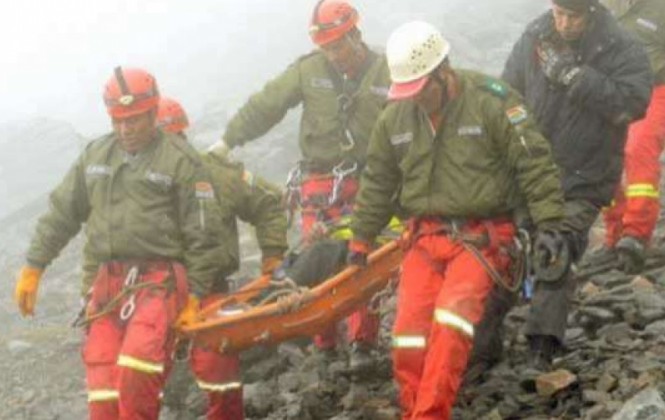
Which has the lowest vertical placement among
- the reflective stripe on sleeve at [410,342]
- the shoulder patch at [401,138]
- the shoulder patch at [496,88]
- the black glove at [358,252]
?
the reflective stripe on sleeve at [410,342]

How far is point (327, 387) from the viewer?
725cm

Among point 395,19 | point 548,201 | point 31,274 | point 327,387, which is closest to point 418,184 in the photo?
point 548,201

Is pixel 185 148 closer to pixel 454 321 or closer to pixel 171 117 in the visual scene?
pixel 171 117

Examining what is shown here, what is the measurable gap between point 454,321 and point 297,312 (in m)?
1.56

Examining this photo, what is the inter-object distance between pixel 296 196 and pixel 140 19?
44.9 m

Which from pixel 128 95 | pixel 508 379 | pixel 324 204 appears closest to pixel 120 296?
pixel 128 95

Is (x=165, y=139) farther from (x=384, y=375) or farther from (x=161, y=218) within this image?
(x=384, y=375)

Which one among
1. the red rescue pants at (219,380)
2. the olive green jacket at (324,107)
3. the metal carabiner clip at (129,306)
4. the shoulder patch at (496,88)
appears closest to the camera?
the shoulder patch at (496,88)

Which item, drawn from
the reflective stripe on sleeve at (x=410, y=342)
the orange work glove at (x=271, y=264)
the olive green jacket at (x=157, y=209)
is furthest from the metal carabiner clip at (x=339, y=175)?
the reflective stripe on sleeve at (x=410, y=342)

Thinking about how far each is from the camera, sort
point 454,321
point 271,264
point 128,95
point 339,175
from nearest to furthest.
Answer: point 454,321
point 128,95
point 271,264
point 339,175

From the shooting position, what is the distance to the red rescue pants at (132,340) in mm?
5812

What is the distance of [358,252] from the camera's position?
613 cm

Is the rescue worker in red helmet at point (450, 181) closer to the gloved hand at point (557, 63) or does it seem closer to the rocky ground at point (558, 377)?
the gloved hand at point (557, 63)

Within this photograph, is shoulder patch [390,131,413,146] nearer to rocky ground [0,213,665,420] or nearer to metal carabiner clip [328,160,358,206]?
rocky ground [0,213,665,420]
